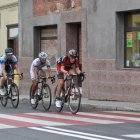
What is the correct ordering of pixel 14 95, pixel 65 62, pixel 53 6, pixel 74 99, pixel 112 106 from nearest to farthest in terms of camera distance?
pixel 74 99
pixel 65 62
pixel 112 106
pixel 14 95
pixel 53 6

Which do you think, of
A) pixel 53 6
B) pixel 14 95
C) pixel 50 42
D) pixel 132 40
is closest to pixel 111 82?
pixel 132 40

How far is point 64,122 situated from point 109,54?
6.73m

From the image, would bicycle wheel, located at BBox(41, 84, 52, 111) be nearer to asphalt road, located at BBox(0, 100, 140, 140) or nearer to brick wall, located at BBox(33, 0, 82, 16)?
asphalt road, located at BBox(0, 100, 140, 140)

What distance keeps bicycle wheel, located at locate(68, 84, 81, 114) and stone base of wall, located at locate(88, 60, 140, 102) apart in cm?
356

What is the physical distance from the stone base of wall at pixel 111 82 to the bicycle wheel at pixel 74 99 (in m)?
3.56

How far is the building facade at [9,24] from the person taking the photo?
1043 inches

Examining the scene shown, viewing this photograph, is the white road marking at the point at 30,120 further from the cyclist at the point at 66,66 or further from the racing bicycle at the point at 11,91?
the racing bicycle at the point at 11,91

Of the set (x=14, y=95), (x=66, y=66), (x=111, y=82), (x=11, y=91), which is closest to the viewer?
(x=66, y=66)

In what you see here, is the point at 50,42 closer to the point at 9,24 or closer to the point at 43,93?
the point at 9,24

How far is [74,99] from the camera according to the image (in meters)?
14.8

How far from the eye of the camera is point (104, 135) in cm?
1055

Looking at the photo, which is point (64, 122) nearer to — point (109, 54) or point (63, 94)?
point (63, 94)

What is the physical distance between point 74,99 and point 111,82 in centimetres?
443

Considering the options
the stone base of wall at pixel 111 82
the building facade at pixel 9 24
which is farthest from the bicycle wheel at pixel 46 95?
the building facade at pixel 9 24
